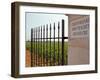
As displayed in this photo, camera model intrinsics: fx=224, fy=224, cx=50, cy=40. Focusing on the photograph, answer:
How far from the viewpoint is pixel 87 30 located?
2.16 m

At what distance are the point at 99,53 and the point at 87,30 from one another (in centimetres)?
25

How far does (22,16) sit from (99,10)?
0.76 m

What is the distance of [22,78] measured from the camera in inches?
74.0

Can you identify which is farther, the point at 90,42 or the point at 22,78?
the point at 90,42

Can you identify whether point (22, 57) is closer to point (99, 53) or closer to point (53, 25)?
point (53, 25)

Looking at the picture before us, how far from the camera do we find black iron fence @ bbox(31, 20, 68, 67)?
2.04 m

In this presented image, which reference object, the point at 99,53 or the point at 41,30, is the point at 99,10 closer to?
the point at 99,53

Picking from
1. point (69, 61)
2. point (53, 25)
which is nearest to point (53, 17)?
point (53, 25)

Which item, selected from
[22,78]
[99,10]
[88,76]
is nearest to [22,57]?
[22,78]

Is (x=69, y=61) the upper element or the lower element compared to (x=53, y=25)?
lower

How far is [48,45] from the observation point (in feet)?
6.90

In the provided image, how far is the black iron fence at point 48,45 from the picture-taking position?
204 cm

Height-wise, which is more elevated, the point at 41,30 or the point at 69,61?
the point at 41,30

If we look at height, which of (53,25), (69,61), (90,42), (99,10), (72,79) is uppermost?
(99,10)
